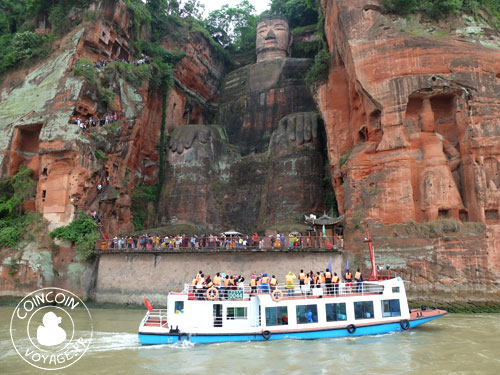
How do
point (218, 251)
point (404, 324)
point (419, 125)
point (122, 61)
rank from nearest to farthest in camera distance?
point (404, 324), point (218, 251), point (419, 125), point (122, 61)

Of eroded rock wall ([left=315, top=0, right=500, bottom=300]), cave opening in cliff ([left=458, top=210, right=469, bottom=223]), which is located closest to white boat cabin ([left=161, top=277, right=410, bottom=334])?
eroded rock wall ([left=315, top=0, right=500, bottom=300])

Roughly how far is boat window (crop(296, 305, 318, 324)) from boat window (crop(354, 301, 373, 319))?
4.81ft

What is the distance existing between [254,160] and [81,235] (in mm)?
14901

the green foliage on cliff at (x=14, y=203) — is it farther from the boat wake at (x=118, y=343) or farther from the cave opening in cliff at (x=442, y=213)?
the cave opening in cliff at (x=442, y=213)

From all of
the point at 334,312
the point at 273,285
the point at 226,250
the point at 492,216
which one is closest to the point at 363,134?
the point at 492,216

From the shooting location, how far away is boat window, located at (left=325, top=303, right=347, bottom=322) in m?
15.0

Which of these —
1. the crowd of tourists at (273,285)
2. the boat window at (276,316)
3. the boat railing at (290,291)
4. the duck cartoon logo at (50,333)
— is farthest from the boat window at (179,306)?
the duck cartoon logo at (50,333)

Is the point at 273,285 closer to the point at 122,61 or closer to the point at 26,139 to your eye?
the point at 26,139

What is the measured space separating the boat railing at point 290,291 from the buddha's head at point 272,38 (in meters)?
34.0

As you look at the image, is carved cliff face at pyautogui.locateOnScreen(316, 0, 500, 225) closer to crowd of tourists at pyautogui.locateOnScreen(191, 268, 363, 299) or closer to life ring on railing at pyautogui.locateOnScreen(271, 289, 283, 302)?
crowd of tourists at pyautogui.locateOnScreen(191, 268, 363, 299)

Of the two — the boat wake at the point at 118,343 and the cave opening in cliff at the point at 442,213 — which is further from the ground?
the cave opening in cliff at the point at 442,213

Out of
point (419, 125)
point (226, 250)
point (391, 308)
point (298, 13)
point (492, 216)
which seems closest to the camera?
point (391, 308)

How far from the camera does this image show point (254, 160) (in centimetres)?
3538

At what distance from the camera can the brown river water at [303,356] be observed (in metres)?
10.9
